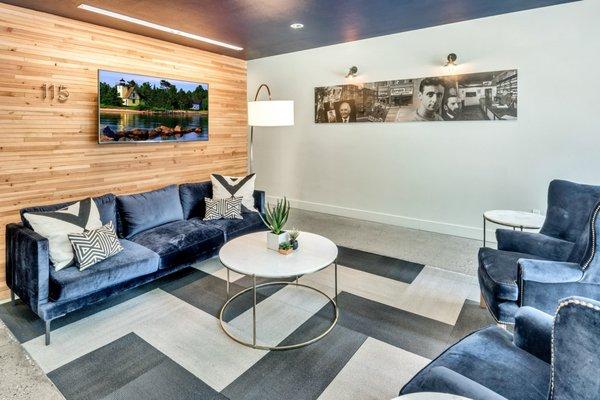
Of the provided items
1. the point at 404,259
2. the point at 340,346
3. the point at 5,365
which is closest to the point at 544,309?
the point at 340,346

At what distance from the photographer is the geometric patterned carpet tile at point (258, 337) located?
204 cm

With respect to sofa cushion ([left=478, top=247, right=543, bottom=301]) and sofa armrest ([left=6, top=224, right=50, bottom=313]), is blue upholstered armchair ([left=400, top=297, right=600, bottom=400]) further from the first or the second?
sofa armrest ([left=6, top=224, right=50, bottom=313])

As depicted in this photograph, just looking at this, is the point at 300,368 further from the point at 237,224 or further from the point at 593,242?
the point at 237,224

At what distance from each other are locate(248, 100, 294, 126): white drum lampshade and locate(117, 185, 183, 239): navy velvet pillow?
1.37 m

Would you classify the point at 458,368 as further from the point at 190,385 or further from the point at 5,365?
the point at 5,365

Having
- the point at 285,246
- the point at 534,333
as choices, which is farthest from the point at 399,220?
the point at 534,333

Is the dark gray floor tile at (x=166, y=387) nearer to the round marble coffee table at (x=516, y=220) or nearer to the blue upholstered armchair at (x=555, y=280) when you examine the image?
the blue upholstered armchair at (x=555, y=280)

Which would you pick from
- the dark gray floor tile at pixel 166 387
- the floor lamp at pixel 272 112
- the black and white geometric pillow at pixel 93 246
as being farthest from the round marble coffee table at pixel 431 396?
the floor lamp at pixel 272 112

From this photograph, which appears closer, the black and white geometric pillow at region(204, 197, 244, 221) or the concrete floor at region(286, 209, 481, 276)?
the concrete floor at region(286, 209, 481, 276)

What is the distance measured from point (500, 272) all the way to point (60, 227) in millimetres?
3429

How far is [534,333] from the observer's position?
5.11 ft

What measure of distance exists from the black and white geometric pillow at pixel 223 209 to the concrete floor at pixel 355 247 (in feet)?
4.24

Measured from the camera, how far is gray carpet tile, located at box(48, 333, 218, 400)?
6.47ft

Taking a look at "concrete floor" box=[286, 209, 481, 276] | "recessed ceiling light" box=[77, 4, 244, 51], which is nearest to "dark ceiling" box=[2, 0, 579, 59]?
"recessed ceiling light" box=[77, 4, 244, 51]
